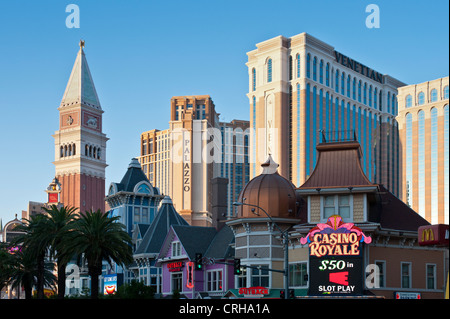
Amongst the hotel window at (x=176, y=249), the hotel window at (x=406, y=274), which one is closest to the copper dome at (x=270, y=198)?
the hotel window at (x=406, y=274)

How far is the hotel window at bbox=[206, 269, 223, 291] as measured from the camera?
65.3 meters

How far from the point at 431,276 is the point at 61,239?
29.6 m

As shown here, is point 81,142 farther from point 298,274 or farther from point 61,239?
point 298,274

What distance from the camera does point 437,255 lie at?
175 feet

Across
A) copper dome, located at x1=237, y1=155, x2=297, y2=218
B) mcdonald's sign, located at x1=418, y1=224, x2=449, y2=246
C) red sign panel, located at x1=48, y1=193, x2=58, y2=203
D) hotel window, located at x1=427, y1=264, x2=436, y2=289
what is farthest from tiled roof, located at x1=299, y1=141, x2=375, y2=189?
red sign panel, located at x1=48, y1=193, x2=58, y2=203

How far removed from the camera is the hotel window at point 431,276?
52.6 metres

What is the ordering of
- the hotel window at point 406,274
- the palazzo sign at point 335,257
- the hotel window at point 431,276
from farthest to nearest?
1. the hotel window at point 431,276
2. the hotel window at point 406,274
3. the palazzo sign at point 335,257

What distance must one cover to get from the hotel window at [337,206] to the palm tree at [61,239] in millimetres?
20362

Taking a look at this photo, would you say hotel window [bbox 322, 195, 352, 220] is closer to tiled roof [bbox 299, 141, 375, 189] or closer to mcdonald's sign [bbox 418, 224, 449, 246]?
tiled roof [bbox 299, 141, 375, 189]

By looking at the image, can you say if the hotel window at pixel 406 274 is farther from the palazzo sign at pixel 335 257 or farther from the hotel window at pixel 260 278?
the hotel window at pixel 260 278

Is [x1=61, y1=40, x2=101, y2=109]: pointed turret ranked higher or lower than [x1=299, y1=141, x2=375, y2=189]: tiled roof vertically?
higher

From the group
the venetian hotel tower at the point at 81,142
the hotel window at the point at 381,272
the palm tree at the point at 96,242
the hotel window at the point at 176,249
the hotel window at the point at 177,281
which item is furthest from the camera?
the venetian hotel tower at the point at 81,142
